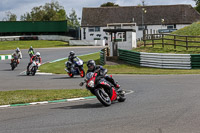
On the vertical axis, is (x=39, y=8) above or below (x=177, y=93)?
above

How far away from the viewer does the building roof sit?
8281 cm

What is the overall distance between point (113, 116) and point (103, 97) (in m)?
1.75

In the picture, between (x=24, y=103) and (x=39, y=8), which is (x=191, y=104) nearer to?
(x=24, y=103)

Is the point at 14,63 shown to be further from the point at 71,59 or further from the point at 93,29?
the point at 93,29

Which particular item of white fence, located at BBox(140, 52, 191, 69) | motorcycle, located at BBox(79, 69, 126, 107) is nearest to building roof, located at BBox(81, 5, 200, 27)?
white fence, located at BBox(140, 52, 191, 69)

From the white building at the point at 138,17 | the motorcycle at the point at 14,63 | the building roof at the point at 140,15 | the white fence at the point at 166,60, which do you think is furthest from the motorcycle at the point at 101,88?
the building roof at the point at 140,15

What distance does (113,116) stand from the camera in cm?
923

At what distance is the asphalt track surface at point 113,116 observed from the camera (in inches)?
310

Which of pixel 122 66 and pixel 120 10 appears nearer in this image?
pixel 122 66

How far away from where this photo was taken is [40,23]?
84.4m

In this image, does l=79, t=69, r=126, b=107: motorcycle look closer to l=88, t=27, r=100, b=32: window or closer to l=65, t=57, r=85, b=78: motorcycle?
l=65, t=57, r=85, b=78: motorcycle

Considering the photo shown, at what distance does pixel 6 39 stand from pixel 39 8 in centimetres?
3752

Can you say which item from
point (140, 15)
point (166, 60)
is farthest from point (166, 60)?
point (140, 15)

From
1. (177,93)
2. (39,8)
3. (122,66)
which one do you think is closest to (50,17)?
(39,8)
